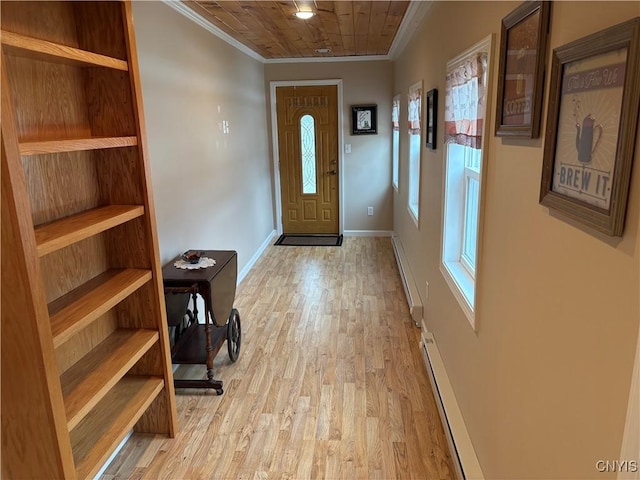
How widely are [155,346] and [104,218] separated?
75 cm

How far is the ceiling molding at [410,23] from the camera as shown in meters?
2.99

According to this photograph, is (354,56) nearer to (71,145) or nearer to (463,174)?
(463,174)

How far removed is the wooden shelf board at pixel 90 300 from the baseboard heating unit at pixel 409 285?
210 centimetres

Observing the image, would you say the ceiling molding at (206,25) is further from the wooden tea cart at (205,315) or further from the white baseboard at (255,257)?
the white baseboard at (255,257)

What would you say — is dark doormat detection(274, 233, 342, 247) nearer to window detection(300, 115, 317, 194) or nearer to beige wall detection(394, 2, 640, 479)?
window detection(300, 115, 317, 194)

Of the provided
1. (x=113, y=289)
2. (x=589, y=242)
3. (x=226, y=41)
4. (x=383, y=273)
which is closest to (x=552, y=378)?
(x=589, y=242)

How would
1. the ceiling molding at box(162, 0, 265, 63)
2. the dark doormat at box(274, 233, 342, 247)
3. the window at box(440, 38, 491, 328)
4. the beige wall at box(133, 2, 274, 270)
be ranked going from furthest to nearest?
the dark doormat at box(274, 233, 342, 247)
the ceiling molding at box(162, 0, 265, 63)
the beige wall at box(133, 2, 274, 270)
the window at box(440, 38, 491, 328)

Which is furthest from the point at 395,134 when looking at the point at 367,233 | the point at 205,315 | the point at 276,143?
the point at 205,315

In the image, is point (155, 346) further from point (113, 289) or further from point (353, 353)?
point (353, 353)

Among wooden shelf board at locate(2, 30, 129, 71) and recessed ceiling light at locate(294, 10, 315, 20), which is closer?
wooden shelf board at locate(2, 30, 129, 71)

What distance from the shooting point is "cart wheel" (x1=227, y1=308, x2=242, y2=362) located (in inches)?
114

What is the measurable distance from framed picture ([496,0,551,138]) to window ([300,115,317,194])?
15.5 feet

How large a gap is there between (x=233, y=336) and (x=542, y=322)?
2.21m

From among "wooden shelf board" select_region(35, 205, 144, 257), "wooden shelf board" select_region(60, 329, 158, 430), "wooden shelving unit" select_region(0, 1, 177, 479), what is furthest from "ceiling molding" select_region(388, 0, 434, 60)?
"wooden shelf board" select_region(60, 329, 158, 430)
